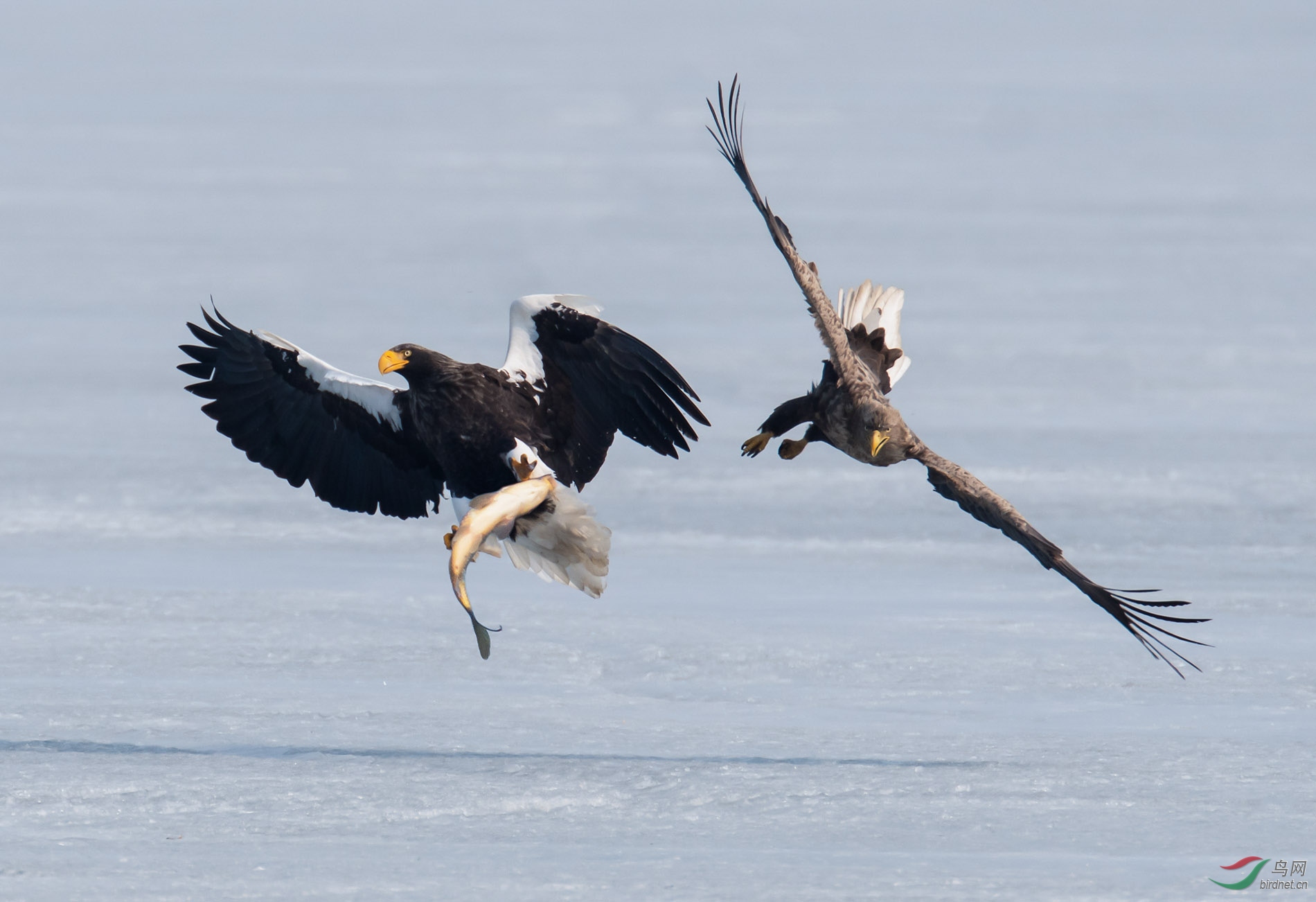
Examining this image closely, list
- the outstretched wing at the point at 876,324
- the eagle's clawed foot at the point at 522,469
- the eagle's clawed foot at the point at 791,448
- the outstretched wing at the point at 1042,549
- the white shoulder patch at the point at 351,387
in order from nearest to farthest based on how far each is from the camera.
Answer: the outstretched wing at the point at 1042,549 → the eagle's clawed foot at the point at 522,469 → the white shoulder patch at the point at 351,387 → the eagle's clawed foot at the point at 791,448 → the outstretched wing at the point at 876,324

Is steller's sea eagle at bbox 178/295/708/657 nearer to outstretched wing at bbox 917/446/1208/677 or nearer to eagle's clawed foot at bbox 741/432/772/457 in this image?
eagle's clawed foot at bbox 741/432/772/457

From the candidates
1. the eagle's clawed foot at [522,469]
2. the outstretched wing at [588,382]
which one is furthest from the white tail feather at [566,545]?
the outstretched wing at [588,382]

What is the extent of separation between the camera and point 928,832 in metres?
5.12

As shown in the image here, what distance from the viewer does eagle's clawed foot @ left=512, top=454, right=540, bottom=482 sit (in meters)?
6.21

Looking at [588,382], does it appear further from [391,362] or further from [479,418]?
[391,362]

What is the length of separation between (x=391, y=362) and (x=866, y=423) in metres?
1.63

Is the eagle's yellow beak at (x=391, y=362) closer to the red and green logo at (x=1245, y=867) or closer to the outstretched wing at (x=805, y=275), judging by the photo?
the outstretched wing at (x=805, y=275)

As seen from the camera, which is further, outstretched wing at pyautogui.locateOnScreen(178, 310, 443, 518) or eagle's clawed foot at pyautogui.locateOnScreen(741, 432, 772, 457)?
eagle's clawed foot at pyautogui.locateOnScreen(741, 432, 772, 457)

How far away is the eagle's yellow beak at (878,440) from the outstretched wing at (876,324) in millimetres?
1021

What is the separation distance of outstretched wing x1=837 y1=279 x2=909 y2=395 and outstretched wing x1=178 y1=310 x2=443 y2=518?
187 centimetres

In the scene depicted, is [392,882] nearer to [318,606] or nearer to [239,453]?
[318,606]

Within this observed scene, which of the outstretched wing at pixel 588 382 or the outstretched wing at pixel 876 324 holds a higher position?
the outstretched wing at pixel 876 324

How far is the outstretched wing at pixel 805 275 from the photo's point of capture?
22.5ft

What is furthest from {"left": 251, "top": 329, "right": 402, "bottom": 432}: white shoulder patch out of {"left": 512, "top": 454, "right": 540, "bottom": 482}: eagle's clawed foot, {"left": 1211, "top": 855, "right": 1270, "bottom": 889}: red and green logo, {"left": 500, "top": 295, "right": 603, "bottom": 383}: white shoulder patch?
{"left": 1211, "top": 855, "right": 1270, "bottom": 889}: red and green logo
